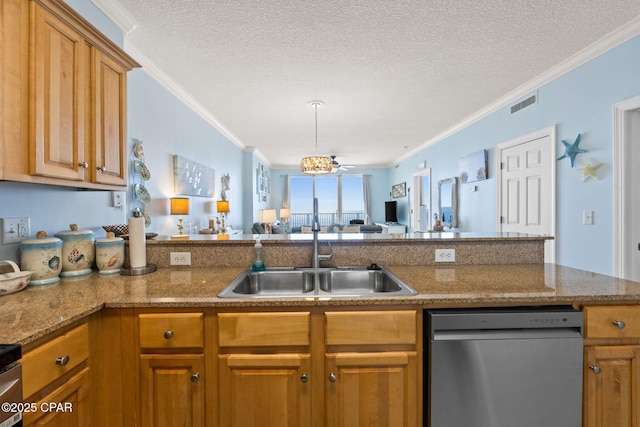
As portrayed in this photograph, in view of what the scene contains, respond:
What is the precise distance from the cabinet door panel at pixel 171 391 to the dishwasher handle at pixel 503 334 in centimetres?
95

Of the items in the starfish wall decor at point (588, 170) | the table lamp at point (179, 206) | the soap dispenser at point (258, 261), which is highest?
the starfish wall decor at point (588, 170)

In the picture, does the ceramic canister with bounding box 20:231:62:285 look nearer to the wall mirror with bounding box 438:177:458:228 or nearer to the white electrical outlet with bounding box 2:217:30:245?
the white electrical outlet with bounding box 2:217:30:245

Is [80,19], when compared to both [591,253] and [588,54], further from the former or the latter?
[591,253]

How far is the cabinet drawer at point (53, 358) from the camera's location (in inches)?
34.7

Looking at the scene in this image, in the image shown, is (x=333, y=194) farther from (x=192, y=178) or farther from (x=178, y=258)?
(x=178, y=258)

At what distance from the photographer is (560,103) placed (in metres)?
2.94

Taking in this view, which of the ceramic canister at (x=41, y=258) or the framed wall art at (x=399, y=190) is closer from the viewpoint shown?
the ceramic canister at (x=41, y=258)

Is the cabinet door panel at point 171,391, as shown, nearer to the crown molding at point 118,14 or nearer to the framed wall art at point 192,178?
the crown molding at point 118,14

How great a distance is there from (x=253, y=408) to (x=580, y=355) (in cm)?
130

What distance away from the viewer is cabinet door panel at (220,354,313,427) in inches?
47.3

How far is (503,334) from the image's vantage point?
47.6 inches

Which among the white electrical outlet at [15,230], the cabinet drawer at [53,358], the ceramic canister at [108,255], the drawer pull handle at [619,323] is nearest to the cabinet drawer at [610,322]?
the drawer pull handle at [619,323]

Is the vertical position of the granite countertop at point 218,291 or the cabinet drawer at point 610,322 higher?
the granite countertop at point 218,291

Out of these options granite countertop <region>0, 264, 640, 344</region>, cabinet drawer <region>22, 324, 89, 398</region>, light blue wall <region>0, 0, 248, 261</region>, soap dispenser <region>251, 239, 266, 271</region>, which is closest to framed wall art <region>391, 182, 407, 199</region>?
light blue wall <region>0, 0, 248, 261</region>
